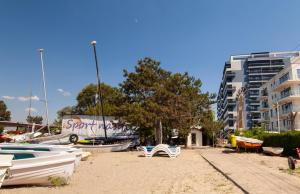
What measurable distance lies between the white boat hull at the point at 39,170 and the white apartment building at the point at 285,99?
47.9m

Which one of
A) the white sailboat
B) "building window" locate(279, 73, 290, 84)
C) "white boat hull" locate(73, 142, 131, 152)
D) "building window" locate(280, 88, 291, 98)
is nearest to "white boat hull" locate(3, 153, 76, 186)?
the white sailboat

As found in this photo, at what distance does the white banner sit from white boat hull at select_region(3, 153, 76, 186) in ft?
102

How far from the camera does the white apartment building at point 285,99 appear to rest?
56.5 m

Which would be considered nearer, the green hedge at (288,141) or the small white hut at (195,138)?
the green hedge at (288,141)

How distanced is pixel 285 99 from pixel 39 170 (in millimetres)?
55683

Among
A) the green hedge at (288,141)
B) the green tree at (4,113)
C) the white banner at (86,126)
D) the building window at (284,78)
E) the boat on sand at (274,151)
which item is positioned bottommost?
the boat on sand at (274,151)

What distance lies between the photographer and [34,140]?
33156mm

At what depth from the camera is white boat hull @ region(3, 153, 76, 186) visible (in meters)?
10.5

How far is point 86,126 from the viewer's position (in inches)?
1714

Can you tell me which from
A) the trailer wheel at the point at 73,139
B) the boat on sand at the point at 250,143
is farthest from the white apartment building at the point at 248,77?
the boat on sand at the point at 250,143

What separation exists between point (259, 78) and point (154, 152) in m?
97.8

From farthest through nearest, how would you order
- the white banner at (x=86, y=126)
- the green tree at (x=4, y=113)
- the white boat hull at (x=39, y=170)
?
the green tree at (x=4, y=113), the white banner at (x=86, y=126), the white boat hull at (x=39, y=170)

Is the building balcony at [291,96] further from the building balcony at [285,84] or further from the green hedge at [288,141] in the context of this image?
the green hedge at [288,141]

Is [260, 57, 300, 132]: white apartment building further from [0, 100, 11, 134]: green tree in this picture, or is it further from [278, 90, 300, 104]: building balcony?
[0, 100, 11, 134]: green tree
